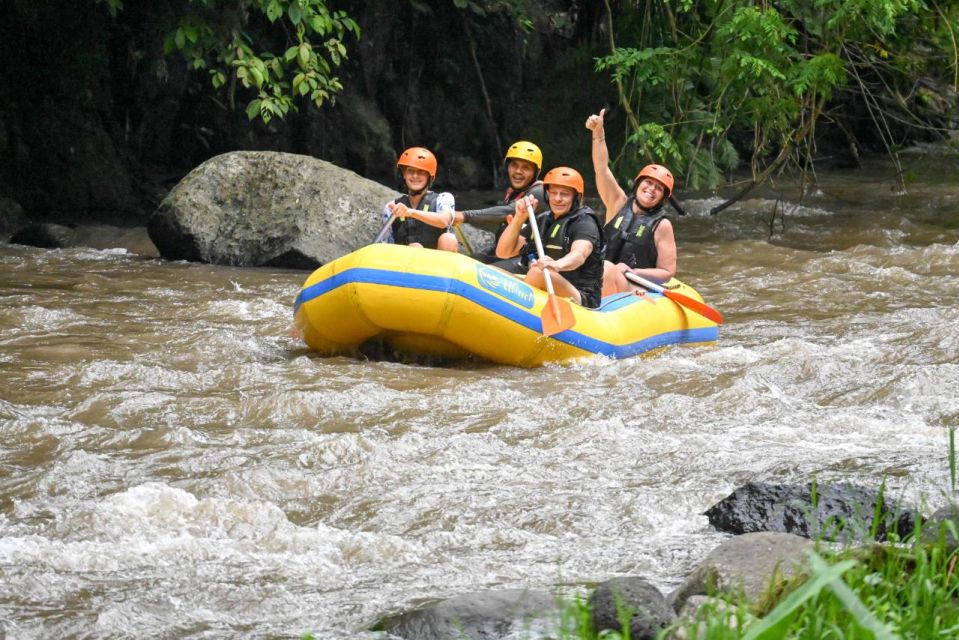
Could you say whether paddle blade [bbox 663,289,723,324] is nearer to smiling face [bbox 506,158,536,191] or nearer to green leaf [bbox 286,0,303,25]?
smiling face [bbox 506,158,536,191]

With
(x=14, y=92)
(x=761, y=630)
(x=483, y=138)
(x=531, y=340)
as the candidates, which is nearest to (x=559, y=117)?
(x=483, y=138)

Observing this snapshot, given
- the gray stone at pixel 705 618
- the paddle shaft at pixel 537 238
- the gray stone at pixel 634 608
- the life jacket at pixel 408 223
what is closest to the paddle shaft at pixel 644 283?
the paddle shaft at pixel 537 238

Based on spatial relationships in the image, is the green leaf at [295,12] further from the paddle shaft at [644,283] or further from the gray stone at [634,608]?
the gray stone at [634,608]

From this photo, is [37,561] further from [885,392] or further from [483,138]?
[483,138]

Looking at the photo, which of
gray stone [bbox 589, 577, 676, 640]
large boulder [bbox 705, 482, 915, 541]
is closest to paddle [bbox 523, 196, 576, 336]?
large boulder [bbox 705, 482, 915, 541]

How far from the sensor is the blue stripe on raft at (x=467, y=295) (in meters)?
6.43

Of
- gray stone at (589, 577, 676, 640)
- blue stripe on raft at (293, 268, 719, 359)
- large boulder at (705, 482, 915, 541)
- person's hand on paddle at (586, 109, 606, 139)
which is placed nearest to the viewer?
gray stone at (589, 577, 676, 640)

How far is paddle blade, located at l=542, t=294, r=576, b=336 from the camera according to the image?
6.63 m

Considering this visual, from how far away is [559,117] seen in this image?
14453mm

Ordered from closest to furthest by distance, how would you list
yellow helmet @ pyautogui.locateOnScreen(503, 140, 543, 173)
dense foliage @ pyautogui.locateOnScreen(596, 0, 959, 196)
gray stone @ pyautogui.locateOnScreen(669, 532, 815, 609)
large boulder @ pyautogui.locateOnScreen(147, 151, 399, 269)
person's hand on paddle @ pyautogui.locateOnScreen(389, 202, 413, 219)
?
1. gray stone @ pyautogui.locateOnScreen(669, 532, 815, 609)
2. person's hand on paddle @ pyautogui.locateOnScreen(389, 202, 413, 219)
3. yellow helmet @ pyautogui.locateOnScreen(503, 140, 543, 173)
4. dense foliage @ pyautogui.locateOnScreen(596, 0, 959, 196)
5. large boulder @ pyautogui.locateOnScreen(147, 151, 399, 269)

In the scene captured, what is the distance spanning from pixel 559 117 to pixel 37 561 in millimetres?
11243

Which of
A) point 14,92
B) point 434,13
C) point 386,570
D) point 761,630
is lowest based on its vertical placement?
point 386,570

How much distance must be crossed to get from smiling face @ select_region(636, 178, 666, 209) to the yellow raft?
1.09 meters

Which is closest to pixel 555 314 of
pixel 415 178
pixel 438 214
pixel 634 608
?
pixel 438 214
